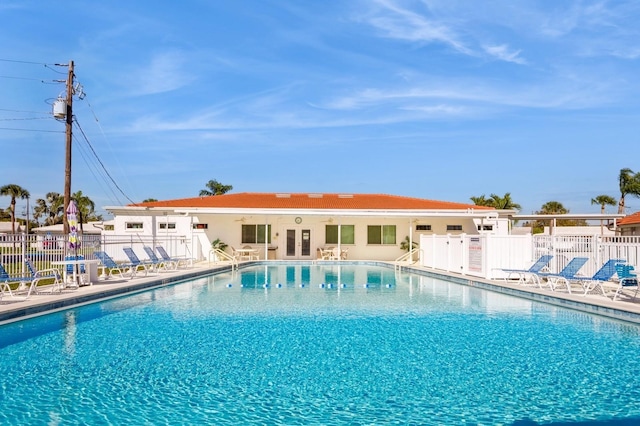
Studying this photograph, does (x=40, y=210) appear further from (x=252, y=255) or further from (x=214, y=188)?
(x=252, y=255)

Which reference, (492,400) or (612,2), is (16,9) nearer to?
(492,400)

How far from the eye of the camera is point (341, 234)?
27625 mm

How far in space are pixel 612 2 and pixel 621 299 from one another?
10.3 metres

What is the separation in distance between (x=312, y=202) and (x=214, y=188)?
93.8ft

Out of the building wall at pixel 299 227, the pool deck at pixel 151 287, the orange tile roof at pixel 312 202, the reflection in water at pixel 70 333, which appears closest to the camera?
the reflection in water at pixel 70 333

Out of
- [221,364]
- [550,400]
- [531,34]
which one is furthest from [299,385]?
[531,34]

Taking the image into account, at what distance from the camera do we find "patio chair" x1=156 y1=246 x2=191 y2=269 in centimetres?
1899

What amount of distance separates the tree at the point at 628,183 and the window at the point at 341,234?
1230 inches

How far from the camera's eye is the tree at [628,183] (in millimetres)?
45406

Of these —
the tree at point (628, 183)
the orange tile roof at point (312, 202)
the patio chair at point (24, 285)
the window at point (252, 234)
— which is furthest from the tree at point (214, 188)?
the patio chair at point (24, 285)

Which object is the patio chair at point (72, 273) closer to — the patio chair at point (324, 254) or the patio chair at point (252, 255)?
the patio chair at point (252, 255)

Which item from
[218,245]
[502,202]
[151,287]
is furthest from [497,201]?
[151,287]

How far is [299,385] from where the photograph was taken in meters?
5.66

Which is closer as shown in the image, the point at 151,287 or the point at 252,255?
the point at 151,287
